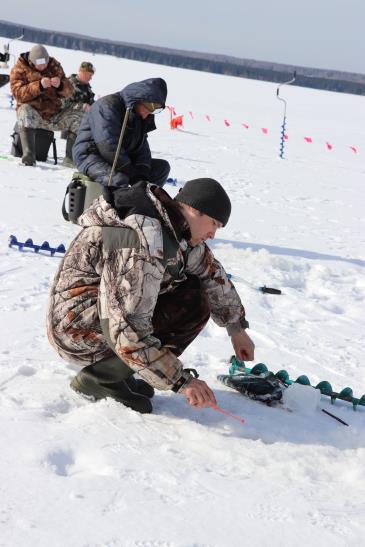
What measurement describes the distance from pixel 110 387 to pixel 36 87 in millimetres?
5950

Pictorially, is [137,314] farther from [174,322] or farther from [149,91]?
[149,91]

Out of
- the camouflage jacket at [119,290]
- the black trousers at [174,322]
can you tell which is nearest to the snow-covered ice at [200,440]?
the black trousers at [174,322]

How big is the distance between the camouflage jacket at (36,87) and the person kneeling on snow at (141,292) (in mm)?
5781

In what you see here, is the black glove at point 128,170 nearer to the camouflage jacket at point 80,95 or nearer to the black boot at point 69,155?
the black boot at point 69,155

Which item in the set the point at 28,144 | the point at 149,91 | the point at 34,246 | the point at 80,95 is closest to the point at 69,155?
the point at 28,144

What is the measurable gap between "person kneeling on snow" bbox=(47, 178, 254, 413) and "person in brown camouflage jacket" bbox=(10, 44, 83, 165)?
18.7 feet

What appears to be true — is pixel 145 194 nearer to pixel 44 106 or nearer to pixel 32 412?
pixel 32 412

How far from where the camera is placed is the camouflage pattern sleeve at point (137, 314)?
237 centimetres

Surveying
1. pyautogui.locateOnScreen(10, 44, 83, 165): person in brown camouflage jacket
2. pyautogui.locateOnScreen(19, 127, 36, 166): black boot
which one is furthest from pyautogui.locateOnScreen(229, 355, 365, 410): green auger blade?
pyautogui.locateOnScreen(19, 127, 36, 166): black boot

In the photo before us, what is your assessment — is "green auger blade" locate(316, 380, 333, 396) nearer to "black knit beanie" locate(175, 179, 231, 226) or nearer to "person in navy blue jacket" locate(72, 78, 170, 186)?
"black knit beanie" locate(175, 179, 231, 226)

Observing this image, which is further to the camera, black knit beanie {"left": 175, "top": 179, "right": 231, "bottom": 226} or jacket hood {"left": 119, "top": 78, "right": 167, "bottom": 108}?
jacket hood {"left": 119, "top": 78, "right": 167, "bottom": 108}

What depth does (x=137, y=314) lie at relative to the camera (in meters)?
2.40

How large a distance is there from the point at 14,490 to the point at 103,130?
11.1 ft

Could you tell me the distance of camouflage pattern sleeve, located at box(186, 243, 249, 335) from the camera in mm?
2852
